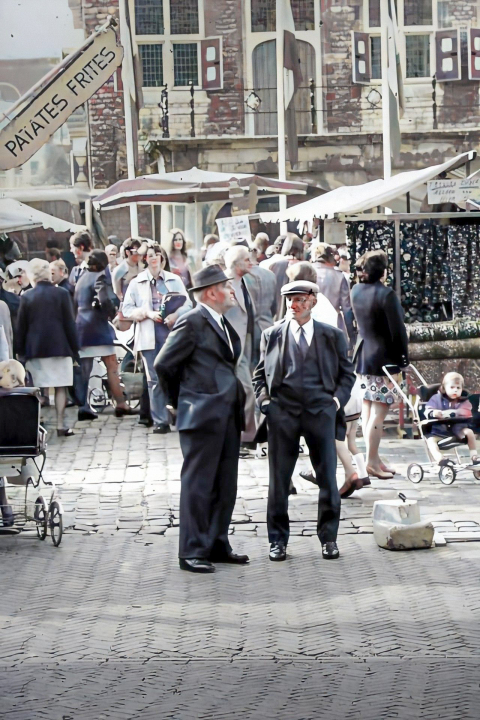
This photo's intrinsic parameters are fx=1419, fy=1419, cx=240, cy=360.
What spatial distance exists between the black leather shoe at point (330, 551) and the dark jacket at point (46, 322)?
6.38m

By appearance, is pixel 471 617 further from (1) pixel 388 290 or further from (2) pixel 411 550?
(1) pixel 388 290

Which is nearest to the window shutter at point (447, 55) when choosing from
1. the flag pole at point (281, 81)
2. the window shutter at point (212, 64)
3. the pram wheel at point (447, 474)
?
the window shutter at point (212, 64)

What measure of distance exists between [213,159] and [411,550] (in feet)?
82.3

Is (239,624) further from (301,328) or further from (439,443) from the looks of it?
(439,443)

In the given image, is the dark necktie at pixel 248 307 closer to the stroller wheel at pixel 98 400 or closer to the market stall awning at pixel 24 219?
the stroller wheel at pixel 98 400

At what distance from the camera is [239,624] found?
7160 mm

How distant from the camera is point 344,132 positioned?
33.6 metres

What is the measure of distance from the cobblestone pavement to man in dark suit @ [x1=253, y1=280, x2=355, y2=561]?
27 cm

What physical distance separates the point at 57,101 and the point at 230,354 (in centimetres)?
452

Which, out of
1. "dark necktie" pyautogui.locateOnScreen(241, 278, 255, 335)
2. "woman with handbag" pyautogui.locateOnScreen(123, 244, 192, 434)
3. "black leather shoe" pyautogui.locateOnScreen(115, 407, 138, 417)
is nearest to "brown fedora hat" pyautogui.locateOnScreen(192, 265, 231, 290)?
"dark necktie" pyautogui.locateOnScreen(241, 278, 255, 335)

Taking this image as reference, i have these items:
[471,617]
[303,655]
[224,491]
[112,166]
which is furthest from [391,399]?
[112,166]

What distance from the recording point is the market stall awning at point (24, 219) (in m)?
20.9

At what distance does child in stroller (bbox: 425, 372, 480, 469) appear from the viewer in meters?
12.0

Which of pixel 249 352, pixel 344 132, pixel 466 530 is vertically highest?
pixel 344 132
